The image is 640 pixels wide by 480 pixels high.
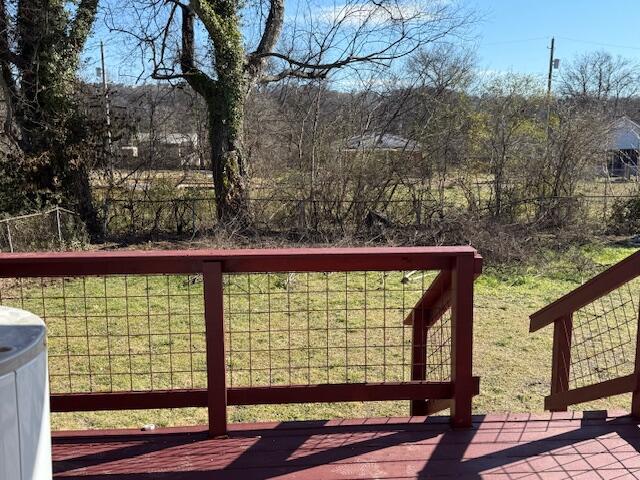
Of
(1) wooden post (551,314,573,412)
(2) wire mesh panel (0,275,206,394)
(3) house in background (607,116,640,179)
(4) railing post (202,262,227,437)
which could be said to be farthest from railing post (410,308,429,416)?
(3) house in background (607,116,640,179)

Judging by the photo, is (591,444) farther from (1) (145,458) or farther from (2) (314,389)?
(1) (145,458)

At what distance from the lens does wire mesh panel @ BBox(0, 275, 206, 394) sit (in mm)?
5371

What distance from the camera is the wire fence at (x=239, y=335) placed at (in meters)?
5.30

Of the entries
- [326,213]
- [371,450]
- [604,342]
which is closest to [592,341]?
[604,342]

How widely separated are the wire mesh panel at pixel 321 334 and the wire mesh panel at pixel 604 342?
4.83 ft

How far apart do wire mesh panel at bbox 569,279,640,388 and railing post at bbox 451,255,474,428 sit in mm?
2704

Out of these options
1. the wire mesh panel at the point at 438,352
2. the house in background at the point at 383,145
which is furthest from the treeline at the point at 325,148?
the wire mesh panel at the point at 438,352

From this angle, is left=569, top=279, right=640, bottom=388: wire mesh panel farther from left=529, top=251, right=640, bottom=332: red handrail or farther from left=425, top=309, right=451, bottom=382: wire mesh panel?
left=529, top=251, right=640, bottom=332: red handrail

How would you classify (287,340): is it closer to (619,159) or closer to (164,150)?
(164,150)

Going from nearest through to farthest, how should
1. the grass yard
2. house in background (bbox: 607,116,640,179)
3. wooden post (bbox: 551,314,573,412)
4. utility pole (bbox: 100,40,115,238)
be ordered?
wooden post (bbox: 551,314,573,412)
the grass yard
utility pole (bbox: 100,40,115,238)
house in background (bbox: 607,116,640,179)

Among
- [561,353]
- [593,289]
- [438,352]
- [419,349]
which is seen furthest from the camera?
[438,352]

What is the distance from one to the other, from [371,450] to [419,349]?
1.38 m

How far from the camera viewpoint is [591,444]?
9.74 ft

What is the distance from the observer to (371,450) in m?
2.92
